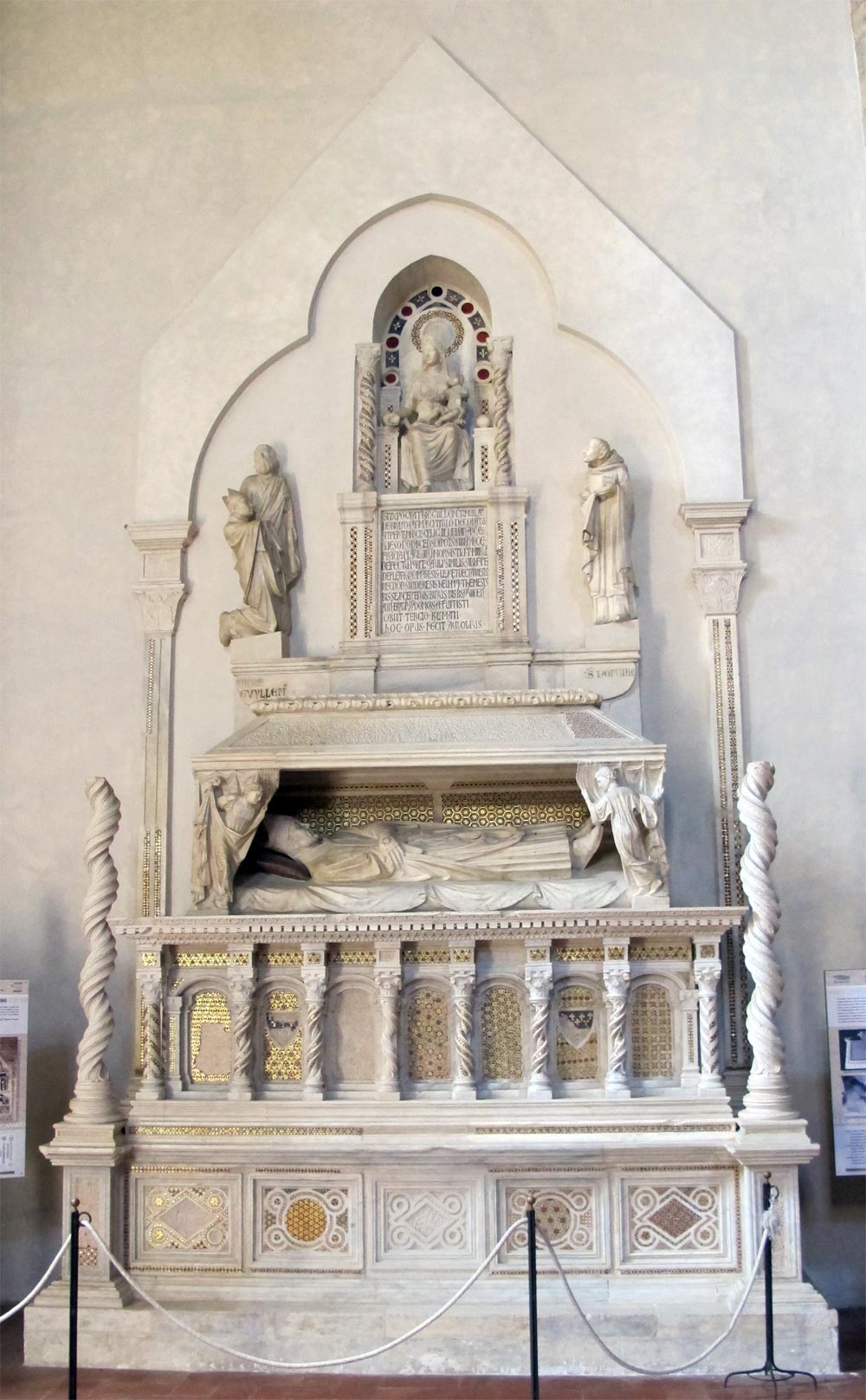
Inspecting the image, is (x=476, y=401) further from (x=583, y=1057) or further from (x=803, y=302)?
(x=583, y=1057)

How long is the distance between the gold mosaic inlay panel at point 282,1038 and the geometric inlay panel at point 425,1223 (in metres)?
0.72

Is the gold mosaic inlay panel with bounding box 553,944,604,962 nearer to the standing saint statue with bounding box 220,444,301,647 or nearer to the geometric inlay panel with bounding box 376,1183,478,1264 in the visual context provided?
the geometric inlay panel with bounding box 376,1183,478,1264

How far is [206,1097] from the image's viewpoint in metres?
7.00

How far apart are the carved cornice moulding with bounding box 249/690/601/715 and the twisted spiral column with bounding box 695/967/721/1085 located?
161 cm

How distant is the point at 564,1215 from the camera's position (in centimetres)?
660

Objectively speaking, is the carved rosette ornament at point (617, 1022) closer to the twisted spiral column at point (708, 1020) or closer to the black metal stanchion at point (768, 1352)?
the twisted spiral column at point (708, 1020)

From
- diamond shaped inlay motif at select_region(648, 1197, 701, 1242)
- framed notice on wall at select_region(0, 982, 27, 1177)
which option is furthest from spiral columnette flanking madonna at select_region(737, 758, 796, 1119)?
framed notice on wall at select_region(0, 982, 27, 1177)

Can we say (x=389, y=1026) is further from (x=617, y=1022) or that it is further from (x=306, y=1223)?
(x=617, y=1022)

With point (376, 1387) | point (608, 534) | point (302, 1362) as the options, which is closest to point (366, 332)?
point (608, 534)

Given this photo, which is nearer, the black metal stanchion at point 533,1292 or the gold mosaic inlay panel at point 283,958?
the black metal stanchion at point 533,1292

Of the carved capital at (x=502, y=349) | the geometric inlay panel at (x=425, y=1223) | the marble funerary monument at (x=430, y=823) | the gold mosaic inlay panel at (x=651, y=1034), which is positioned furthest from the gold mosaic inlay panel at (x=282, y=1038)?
the carved capital at (x=502, y=349)

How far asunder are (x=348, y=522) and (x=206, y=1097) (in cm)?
325

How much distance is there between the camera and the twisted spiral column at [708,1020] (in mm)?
6785

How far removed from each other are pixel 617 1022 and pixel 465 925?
0.82 m
